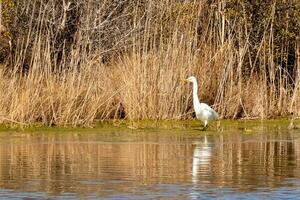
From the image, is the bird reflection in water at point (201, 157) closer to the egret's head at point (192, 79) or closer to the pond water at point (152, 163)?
the pond water at point (152, 163)

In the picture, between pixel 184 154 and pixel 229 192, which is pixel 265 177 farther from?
pixel 184 154

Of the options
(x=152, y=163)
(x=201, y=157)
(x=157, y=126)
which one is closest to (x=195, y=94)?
(x=157, y=126)

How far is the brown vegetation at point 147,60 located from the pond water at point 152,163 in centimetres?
116

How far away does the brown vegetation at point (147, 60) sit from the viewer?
1820 centimetres

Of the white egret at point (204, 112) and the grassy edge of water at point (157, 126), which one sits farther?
the white egret at point (204, 112)

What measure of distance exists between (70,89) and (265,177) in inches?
300

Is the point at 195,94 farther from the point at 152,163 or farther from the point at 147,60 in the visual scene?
the point at 152,163

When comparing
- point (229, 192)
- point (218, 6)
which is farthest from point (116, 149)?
point (218, 6)

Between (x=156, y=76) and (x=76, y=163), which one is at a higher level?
(x=156, y=76)

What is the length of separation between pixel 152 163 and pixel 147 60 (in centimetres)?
674

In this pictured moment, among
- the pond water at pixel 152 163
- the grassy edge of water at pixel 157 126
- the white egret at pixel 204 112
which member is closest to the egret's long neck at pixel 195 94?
the white egret at pixel 204 112

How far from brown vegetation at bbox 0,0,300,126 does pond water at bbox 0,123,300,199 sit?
1163mm

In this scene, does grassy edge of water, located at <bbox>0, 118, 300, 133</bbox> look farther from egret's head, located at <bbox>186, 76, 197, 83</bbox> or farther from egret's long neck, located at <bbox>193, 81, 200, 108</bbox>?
egret's head, located at <bbox>186, 76, 197, 83</bbox>

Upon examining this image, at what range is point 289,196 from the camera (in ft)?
31.8
